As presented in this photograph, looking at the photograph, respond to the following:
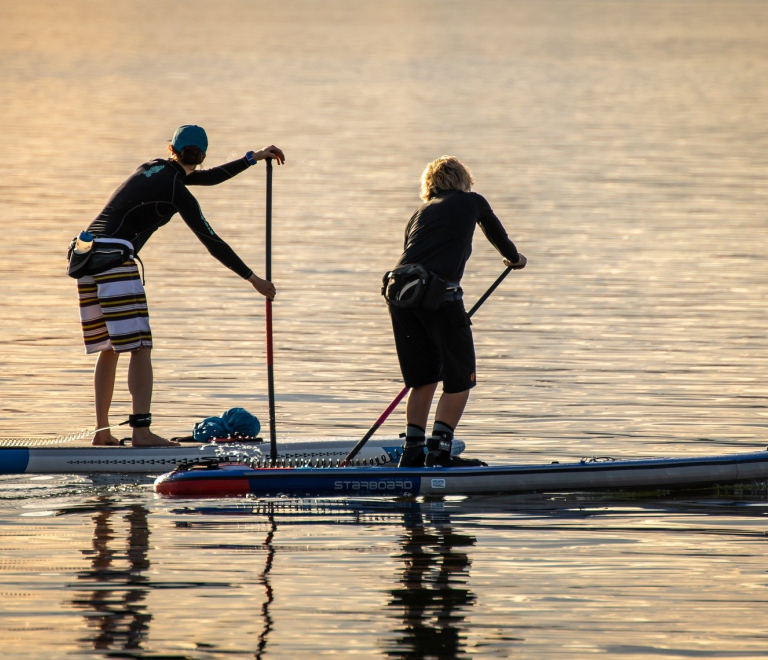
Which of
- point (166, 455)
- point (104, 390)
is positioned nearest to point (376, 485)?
point (166, 455)

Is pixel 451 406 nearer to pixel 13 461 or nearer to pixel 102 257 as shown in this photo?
pixel 102 257

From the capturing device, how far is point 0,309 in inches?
679

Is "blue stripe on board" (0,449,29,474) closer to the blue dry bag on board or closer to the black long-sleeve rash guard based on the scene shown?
the blue dry bag on board

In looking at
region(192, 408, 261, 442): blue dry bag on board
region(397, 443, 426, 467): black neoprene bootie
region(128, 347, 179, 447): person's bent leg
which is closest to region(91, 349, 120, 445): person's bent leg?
region(128, 347, 179, 447): person's bent leg

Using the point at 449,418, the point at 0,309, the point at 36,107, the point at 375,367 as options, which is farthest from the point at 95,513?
the point at 36,107

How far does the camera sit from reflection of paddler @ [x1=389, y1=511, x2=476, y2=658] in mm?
6848

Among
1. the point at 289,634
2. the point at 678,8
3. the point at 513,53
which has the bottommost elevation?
the point at 289,634

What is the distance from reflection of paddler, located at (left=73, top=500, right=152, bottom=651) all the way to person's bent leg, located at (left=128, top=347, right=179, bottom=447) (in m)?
1.26

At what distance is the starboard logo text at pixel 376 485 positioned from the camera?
9422 millimetres

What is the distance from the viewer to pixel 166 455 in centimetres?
1015

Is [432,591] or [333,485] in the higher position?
[333,485]

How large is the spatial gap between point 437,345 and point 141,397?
1943mm

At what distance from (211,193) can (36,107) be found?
21648mm

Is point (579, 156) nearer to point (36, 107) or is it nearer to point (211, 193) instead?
point (211, 193)
